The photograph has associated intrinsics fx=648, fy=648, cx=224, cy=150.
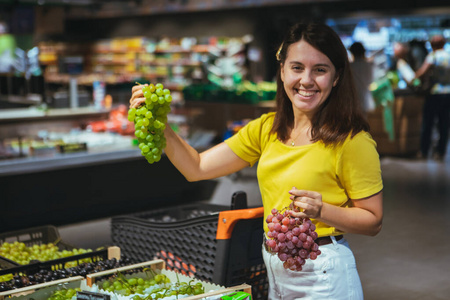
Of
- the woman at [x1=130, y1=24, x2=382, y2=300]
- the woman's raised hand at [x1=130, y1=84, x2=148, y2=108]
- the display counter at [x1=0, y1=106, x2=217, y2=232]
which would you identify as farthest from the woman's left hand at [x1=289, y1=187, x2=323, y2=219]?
the display counter at [x1=0, y1=106, x2=217, y2=232]

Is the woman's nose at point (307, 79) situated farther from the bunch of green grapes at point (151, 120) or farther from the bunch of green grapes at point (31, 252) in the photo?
the bunch of green grapes at point (31, 252)

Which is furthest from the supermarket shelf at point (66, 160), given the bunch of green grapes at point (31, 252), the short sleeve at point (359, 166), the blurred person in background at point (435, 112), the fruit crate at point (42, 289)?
the blurred person in background at point (435, 112)

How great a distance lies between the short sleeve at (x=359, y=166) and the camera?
6.77ft

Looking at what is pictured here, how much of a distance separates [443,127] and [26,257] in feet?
25.8

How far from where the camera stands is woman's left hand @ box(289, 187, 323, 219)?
1.87 metres

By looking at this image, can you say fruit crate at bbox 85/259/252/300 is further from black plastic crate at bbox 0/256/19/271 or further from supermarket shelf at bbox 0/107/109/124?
supermarket shelf at bbox 0/107/109/124

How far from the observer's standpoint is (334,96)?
217 cm

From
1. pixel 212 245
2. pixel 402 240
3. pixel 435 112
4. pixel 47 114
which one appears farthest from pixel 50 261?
pixel 435 112

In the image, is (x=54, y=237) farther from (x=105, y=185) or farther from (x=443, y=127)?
(x=443, y=127)

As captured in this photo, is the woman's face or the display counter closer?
the woman's face

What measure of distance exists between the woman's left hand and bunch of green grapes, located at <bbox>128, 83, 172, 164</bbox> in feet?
1.61

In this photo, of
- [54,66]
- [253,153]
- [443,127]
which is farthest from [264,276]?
[54,66]

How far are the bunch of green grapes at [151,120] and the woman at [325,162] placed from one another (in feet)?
0.13

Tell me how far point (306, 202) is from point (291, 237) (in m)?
0.11
